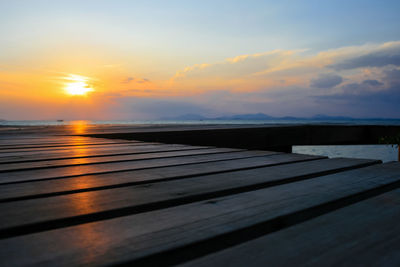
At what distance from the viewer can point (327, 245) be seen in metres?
0.53

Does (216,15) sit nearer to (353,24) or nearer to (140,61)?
(353,24)

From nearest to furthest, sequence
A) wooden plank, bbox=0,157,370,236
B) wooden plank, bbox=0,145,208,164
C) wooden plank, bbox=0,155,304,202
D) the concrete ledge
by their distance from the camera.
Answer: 1. wooden plank, bbox=0,157,370,236
2. wooden plank, bbox=0,155,304,202
3. wooden plank, bbox=0,145,208,164
4. the concrete ledge

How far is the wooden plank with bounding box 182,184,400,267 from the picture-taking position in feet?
1.53

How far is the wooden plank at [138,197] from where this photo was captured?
27.5 inches

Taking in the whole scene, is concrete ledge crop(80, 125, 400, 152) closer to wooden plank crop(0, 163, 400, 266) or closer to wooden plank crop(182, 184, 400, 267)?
wooden plank crop(0, 163, 400, 266)

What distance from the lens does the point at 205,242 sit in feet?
1.77

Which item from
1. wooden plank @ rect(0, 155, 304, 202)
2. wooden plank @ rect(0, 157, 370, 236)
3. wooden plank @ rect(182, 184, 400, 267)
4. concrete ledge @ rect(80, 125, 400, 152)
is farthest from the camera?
concrete ledge @ rect(80, 125, 400, 152)

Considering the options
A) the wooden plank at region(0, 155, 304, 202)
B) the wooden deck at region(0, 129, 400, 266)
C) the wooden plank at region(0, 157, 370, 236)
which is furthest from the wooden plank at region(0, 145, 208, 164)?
the wooden plank at region(0, 157, 370, 236)

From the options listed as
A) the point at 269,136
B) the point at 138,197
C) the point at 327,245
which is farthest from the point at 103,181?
the point at 269,136

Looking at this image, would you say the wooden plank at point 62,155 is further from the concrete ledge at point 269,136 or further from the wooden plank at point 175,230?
the concrete ledge at point 269,136

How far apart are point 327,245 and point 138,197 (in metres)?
0.57

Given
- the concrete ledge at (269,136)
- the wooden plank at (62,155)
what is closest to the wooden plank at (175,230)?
the wooden plank at (62,155)

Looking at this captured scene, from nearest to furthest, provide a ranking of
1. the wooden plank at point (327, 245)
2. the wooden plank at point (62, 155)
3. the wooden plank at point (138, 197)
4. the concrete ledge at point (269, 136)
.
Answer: the wooden plank at point (327, 245), the wooden plank at point (138, 197), the wooden plank at point (62, 155), the concrete ledge at point (269, 136)

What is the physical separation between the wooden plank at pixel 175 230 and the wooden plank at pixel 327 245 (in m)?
0.04
